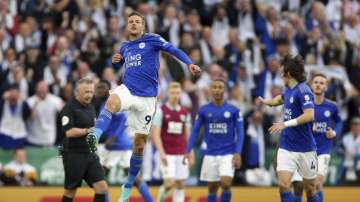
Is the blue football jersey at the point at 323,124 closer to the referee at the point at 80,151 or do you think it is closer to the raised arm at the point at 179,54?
the raised arm at the point at 179,54

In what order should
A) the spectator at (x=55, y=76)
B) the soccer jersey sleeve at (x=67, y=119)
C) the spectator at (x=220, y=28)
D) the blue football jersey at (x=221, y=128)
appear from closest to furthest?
1. the soccer jersey sleeve at (x=67, y=119)
2. the blue football jersey at (x=221, y=128)
3. the spectator at (x=55, y=76)
4. the spectator at (x=220, y=28)

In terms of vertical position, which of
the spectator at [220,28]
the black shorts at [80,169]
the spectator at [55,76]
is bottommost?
the black shorts at [80,169]

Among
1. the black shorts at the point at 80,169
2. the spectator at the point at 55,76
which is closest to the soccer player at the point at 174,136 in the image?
the black shorts at the point at 80,169

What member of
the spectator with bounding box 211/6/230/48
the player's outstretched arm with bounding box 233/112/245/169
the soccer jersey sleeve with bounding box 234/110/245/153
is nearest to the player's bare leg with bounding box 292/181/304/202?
the player's outstretched arm with bounding box 233/112/245/169

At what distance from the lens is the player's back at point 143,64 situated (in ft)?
45.2

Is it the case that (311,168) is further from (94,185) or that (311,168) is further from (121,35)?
(121,35)

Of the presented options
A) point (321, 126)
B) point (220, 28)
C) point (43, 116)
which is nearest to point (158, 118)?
point (321, 126)

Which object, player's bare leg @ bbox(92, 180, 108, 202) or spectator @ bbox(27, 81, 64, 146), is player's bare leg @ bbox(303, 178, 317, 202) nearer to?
player's bare leg @ bbox(92, 180, 108, 202)

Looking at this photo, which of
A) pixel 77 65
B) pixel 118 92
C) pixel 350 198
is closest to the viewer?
pixel 118 92

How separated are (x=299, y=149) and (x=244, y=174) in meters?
6.98

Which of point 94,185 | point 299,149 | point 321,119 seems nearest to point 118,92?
point 94,185

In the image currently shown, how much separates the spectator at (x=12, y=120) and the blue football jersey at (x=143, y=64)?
266 inches

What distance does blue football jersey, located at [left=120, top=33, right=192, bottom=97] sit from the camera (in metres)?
13.8

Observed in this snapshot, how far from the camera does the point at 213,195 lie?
1631cm
